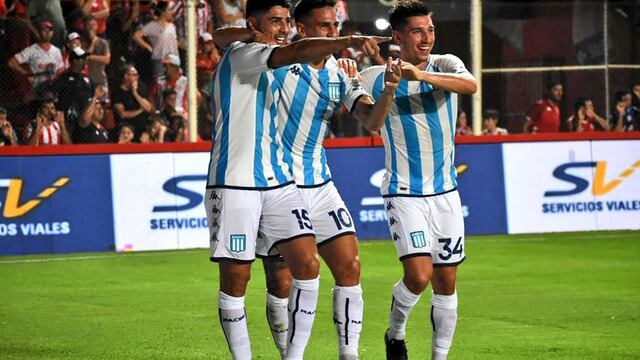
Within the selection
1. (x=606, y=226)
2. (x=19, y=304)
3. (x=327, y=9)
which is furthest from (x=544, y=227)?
(x=327, y=9)

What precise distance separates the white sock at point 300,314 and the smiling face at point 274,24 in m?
1.40

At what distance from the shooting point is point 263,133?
281 inches

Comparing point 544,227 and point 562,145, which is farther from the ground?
point 562,145

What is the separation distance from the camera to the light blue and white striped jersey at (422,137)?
7824mm

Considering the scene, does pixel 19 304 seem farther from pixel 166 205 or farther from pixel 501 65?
pixel 501 65

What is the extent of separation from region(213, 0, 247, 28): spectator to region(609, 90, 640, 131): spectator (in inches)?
211

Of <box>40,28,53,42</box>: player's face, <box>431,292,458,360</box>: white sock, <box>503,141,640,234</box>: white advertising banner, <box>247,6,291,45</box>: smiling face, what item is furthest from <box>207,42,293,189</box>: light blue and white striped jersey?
<box>503,141,640,234</box>: white advertising banner

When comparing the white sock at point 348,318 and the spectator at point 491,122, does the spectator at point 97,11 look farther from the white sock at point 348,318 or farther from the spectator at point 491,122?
the white sock at point 348,318

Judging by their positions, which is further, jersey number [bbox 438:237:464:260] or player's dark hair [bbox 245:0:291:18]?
jersey number [bbox 438:237:464:260]

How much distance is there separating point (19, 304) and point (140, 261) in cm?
337

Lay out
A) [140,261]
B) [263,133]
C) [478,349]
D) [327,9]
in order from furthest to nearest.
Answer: [140,261], [478,349], [327,9], [263,133]

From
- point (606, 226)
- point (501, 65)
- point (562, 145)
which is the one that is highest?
point (501, 65)

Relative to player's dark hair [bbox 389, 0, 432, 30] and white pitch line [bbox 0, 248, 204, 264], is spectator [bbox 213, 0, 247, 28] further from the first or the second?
player's dark hair [bbox 389, 0, 432, 30]

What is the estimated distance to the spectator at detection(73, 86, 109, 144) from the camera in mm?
15484
